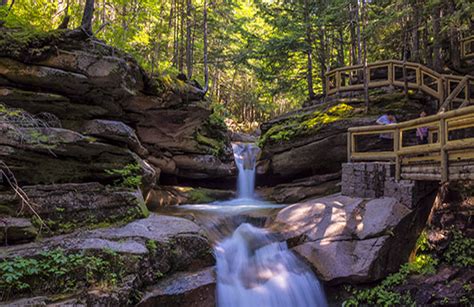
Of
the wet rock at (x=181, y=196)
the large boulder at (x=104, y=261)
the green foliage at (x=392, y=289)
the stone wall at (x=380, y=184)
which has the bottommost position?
the green foliage at (x=392, y=289)

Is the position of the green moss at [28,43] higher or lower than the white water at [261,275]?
higher

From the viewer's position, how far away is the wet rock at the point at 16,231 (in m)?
5.33

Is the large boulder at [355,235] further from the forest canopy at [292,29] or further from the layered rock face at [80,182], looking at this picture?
the forest canopy at [292,29]

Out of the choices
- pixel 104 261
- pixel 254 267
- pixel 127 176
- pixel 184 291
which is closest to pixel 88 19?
pixel 127 176

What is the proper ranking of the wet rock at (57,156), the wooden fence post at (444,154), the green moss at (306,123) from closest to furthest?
the wet rock at (57,156)
the wooden fence post at (444,154)
the green moss at (306,123)

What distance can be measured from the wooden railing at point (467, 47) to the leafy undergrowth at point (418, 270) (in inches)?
466

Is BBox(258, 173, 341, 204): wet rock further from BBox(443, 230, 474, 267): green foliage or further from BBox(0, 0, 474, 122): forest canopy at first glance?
BBox(0, 0, 474, 122): forest canopy

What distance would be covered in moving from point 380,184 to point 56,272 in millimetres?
8282

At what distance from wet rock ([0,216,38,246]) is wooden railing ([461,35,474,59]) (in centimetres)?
1949

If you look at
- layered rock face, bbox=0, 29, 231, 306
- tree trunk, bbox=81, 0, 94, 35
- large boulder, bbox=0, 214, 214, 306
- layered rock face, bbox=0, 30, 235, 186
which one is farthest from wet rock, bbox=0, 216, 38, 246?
tree trunk, bbox=81, 0, 94, 35

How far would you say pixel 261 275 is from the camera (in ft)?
23.8

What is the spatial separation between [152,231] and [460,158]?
23.1ft

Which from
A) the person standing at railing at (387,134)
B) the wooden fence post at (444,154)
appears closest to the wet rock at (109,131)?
the wooden fence post at (444,154)

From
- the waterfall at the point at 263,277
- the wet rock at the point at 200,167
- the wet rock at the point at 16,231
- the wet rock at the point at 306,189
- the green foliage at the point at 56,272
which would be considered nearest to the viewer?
the green foliage at the point at 56,272
